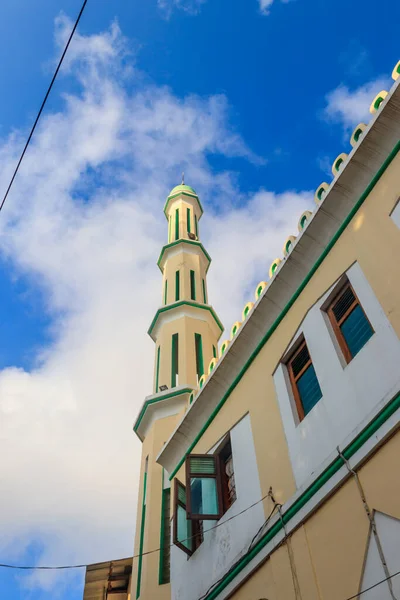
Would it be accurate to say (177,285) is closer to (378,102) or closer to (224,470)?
(224,470)

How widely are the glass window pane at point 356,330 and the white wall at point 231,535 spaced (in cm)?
239

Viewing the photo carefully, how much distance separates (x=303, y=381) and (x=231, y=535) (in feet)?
8.12

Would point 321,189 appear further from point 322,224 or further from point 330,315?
point 330,315

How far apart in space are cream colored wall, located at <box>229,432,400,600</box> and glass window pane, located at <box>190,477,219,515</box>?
7.85 ft

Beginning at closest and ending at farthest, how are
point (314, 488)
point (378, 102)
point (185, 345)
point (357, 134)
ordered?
1. point (314, 488)
2. point (378, 102)
3. point (357, 134)
4. point (185, 345)

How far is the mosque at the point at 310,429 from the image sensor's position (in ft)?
18.7

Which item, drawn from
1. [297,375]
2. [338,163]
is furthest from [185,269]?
[297,375]

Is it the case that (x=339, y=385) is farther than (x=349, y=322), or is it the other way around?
(x=349, y=322)

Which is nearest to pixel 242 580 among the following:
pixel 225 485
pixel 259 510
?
pixel 259 510

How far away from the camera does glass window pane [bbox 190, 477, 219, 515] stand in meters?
8.92

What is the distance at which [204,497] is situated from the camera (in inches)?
363

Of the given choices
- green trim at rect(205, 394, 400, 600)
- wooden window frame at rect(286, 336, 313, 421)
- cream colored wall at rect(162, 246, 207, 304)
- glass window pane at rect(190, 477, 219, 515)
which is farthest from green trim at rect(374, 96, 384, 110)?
cream colored wall at rect(162, 246, 207, 304)

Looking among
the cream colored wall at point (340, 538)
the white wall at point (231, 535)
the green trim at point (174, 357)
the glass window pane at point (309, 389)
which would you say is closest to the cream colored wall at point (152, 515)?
the white wall at point (231, 535)

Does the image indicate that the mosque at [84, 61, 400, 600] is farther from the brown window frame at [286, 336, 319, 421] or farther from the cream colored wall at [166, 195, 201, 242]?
the cream colored wall at [166, 195, 201, 242]
